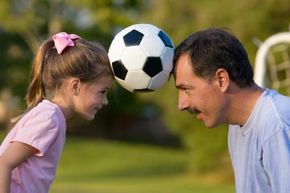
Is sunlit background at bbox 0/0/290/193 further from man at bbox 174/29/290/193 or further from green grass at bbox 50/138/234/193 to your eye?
man at bbox 174/29/290/193

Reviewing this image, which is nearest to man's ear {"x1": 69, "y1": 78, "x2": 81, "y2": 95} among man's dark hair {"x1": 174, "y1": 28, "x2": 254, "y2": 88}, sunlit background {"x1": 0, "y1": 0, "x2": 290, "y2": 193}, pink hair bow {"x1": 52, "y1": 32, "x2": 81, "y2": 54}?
pink hair bow {"x1": 52, "y1": 32, "x2": 81, "y2": 54}

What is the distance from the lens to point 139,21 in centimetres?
2784

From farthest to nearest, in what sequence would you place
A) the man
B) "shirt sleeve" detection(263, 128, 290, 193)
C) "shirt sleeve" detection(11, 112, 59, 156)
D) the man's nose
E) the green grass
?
the green grass < "shirt sleeve" detection(11, 112, 59, 156) < the man's nose < the man < "shirt sleeve" detection(263, 128, 290, 193)

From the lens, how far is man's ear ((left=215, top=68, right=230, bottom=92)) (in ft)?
12.7

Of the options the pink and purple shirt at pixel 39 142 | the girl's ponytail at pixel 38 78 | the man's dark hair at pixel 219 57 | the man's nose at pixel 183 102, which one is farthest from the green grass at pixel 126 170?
the man's dark hair at pixel 219 57

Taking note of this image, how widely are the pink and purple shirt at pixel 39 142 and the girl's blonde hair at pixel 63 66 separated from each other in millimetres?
209

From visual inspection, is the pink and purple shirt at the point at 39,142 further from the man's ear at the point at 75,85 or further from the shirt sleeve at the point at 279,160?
the shirt sleeve at the point at 279,160

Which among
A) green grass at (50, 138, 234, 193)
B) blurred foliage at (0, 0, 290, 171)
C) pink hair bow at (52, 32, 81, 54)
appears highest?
pink hair bow at (52, 32, 81, 54)

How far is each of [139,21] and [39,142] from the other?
23859mm

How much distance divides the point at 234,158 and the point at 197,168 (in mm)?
19406

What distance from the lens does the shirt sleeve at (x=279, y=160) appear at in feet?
11.8

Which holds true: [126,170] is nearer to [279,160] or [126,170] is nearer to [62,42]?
[62,42]

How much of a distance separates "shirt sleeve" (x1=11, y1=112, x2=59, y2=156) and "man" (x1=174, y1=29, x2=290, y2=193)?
71 cm

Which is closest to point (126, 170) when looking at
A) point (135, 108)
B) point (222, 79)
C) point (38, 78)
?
point (135, 108)
